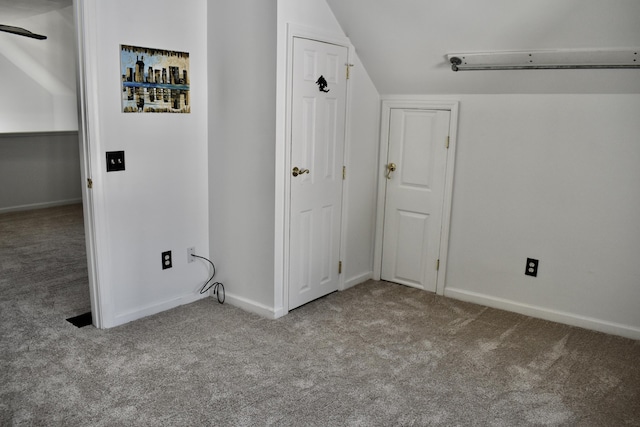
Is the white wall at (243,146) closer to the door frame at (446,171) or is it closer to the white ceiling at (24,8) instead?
the door frame at (446,171)

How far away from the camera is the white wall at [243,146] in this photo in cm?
323

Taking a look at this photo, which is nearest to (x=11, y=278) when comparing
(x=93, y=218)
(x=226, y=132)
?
(x=93, y=218)

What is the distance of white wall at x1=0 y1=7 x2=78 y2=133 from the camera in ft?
19.7

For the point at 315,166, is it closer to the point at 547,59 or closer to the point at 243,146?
the point at 243,146

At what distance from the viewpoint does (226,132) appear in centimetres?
348

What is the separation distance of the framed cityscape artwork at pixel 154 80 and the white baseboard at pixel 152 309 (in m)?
1.25

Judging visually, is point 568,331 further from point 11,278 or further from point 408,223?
point 11,278

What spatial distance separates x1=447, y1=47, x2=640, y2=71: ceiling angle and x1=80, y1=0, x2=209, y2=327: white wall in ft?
5.61

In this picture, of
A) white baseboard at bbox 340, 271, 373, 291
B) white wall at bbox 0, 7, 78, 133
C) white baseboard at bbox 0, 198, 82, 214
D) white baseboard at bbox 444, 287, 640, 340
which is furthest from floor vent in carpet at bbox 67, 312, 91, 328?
white wall at bbox 0, 7, 78, 133

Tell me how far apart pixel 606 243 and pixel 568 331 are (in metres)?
0.60

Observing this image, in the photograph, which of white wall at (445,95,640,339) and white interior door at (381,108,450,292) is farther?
white interior door at (381,108,450,292)

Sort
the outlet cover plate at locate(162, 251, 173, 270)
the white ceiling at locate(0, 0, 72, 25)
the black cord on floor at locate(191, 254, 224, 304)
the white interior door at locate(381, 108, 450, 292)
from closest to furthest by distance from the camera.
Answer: the outlet cover plate at locate(162, 251, 173, 270)
the black cord on floor at locate(191, 254, 224, 304)
the white interior door at locate(381, 108, 450, 292)
the white ceiling at locate(0, 0, 72, 25)

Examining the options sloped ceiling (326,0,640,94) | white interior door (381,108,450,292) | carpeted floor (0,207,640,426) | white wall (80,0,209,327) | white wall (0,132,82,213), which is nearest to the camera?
carpeted floor (0,207,640,426)

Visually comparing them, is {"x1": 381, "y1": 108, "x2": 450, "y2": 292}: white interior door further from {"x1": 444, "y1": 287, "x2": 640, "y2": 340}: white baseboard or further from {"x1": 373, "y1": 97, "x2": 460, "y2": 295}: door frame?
{"x1": 444, "y1": 287, "x2": 640, "y2": 340}: white baseboard
